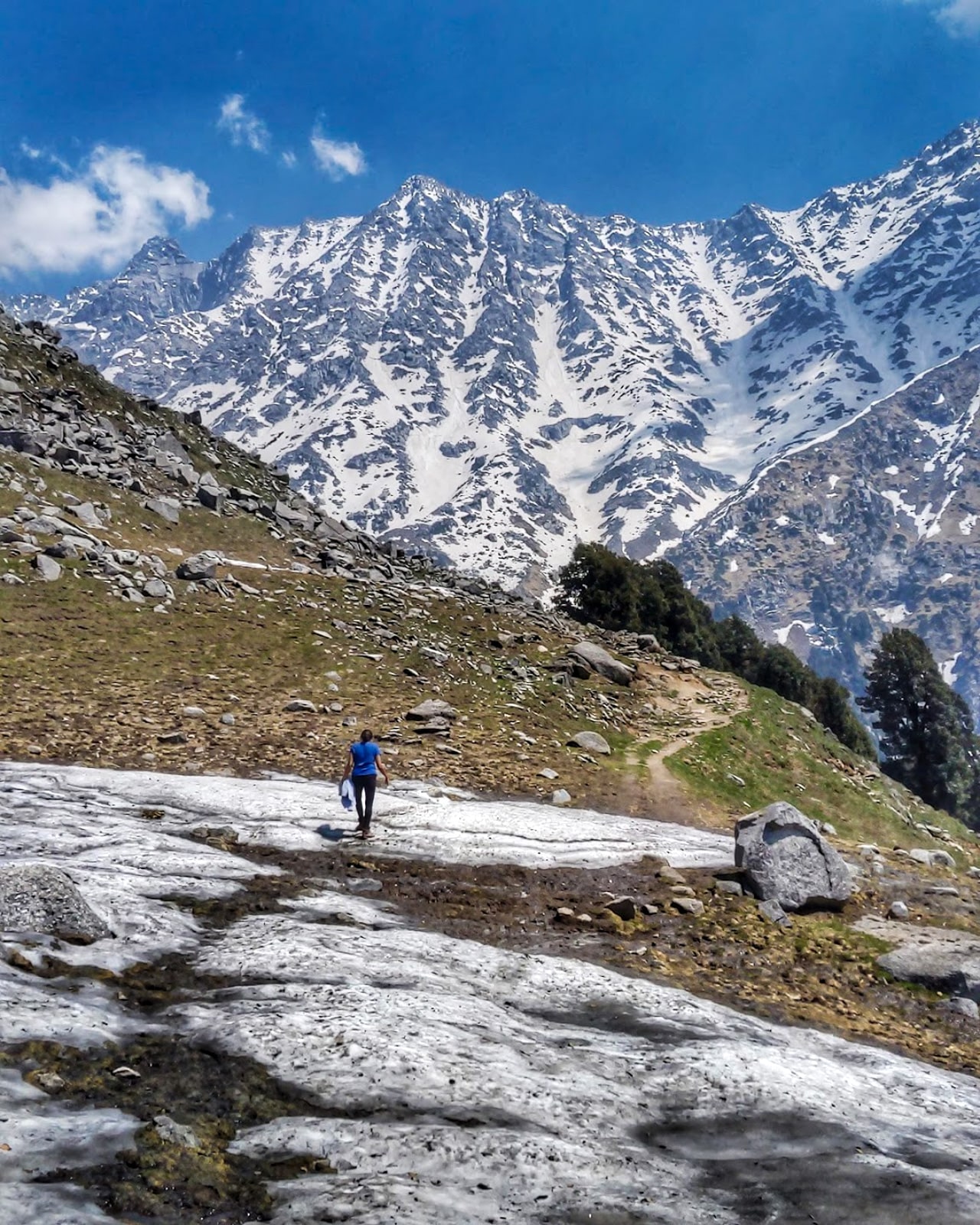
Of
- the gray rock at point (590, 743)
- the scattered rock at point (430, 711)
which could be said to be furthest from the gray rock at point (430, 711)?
the gray rock at point (590, 743)

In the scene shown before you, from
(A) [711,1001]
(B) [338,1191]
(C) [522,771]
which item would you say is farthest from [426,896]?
(C) [522,771]

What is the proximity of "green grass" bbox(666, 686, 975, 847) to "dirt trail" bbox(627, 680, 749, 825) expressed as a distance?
484mm

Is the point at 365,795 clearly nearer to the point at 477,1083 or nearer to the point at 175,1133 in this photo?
the point at 477,1083

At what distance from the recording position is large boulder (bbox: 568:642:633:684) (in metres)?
38.6

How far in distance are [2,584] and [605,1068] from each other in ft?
85.6

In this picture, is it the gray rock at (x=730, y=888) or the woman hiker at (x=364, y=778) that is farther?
the woman hiker at (x=364, y=778)

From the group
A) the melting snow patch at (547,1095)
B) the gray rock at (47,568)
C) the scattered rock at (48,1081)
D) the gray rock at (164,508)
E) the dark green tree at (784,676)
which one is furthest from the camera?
the dark green tree at (784,676)

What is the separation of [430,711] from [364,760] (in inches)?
369

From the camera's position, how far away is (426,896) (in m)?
15.2

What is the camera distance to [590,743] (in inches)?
1153

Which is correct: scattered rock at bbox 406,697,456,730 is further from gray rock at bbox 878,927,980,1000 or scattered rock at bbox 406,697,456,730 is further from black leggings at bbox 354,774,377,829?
gray rock at bbox 878,927,980,1000

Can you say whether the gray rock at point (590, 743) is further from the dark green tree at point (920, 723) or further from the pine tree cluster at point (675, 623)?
the dark green tree at point (920, 723)

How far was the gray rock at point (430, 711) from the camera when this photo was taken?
88.5 ft

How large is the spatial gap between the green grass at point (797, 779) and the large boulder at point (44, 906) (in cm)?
2134
